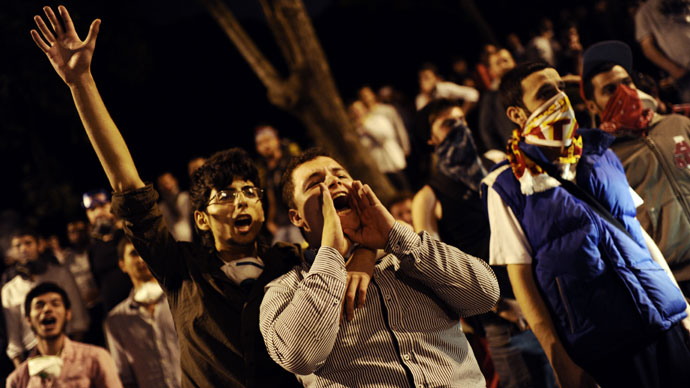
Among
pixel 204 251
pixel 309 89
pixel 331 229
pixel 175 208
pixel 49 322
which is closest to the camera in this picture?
pixel 331 229

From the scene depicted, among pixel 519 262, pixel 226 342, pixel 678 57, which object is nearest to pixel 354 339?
pixel 226 342

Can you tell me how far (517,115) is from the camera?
3213mm

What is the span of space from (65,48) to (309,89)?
5.49m

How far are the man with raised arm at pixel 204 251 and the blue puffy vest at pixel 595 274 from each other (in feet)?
3.98

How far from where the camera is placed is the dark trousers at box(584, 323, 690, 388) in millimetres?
2752

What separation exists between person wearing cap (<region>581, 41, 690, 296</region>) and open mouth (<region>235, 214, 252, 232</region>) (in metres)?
2.04

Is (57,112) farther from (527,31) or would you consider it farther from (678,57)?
(527,31)

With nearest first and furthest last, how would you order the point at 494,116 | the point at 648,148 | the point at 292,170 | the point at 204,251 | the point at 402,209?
the point at 292,170 < the point at 204,251 < the point at 648,148 < the point at 402,209 < the point at 494,116

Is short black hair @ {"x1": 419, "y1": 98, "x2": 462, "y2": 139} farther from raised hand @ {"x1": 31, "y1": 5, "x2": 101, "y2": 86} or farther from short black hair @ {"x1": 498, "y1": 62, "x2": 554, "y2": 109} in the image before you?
raised hand @ {"x1": 31, "y1": 5, "x2": 101, "y2": 86}

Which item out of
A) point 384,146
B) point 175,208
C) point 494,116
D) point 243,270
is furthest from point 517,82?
point 175,208

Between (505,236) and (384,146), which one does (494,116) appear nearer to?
(384,146)

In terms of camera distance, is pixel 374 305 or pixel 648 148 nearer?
pixel 374 305

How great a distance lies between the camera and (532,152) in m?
3.00

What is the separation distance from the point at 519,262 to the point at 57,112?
5.61 meters
